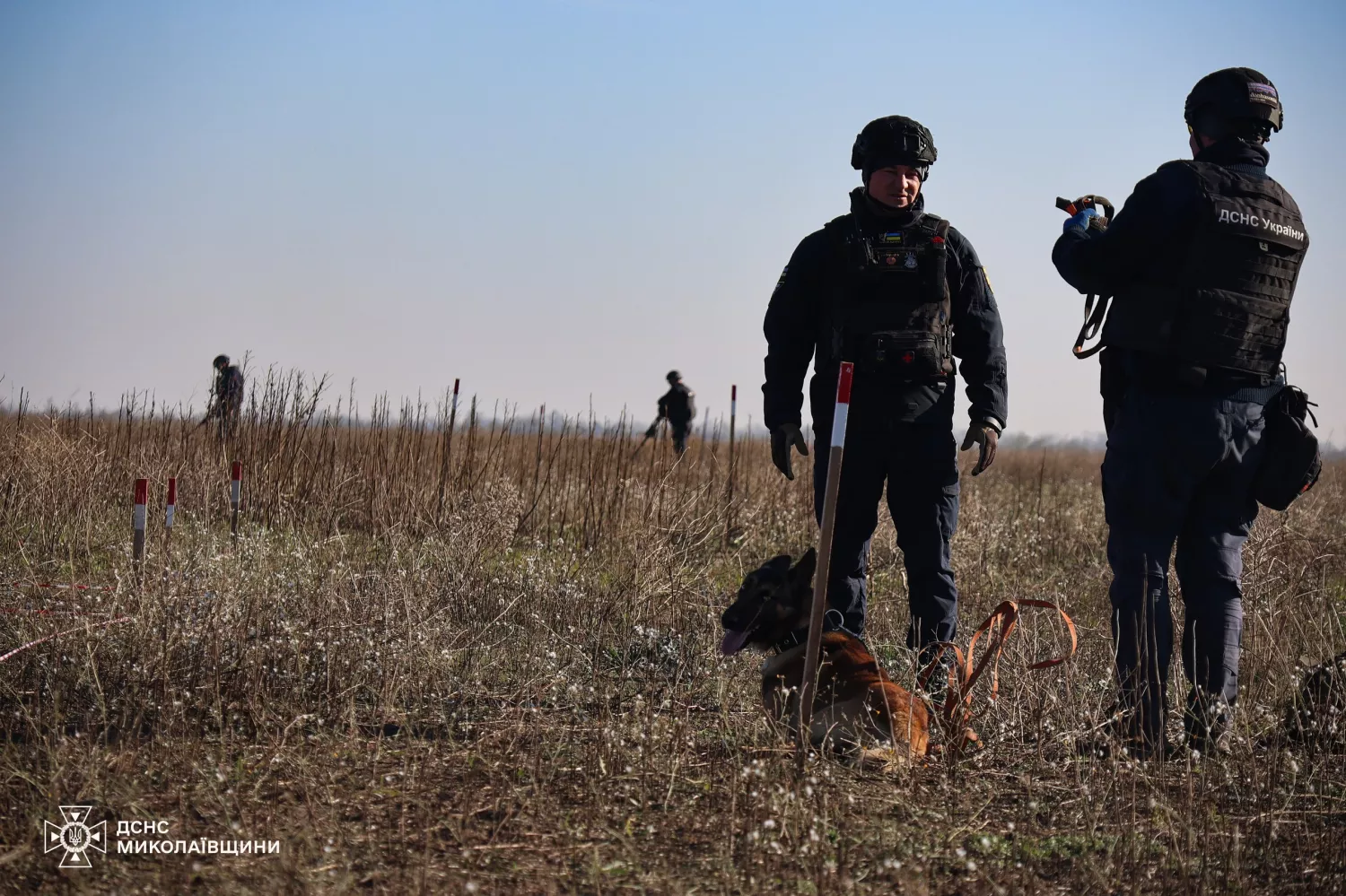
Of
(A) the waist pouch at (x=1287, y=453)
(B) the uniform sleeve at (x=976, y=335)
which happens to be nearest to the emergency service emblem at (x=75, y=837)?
(B) the uniform sleeve at (x=976, y=335)

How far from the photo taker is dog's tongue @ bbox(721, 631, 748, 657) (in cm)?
375

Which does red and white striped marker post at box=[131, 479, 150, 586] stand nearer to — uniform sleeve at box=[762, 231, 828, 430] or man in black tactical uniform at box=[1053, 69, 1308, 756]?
uniform sleeve at box=[762, 231, 828, 430]

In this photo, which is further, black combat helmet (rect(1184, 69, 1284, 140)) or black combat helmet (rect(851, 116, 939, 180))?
black combat helmet (rect(851, 116, 939, 180))

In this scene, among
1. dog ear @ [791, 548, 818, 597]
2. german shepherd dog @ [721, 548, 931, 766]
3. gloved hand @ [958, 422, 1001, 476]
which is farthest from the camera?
gloved hand @ [958, 422, 1001, 476]

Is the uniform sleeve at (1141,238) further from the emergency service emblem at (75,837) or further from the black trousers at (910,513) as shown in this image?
the emergency service emblem at (75,837)

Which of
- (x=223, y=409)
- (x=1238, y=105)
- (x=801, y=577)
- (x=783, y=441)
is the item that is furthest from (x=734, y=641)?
(x=223, y=409)

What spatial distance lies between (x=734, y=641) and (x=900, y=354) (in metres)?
1.19

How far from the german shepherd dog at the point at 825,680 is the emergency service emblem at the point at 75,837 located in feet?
6.09

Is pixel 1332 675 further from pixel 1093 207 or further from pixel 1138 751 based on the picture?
pixel 1093 207

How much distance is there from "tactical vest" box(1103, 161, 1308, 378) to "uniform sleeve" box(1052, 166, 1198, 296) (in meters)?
0.04

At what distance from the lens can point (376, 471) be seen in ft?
26.7

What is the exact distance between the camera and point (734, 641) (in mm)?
3770

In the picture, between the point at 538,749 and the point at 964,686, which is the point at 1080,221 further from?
the point at 538,749

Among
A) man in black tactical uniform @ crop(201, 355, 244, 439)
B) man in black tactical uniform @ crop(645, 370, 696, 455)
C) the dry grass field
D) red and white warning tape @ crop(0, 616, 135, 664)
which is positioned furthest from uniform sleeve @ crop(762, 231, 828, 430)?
man in black tactical uniform @ crop(645, 370, 696, 455)
